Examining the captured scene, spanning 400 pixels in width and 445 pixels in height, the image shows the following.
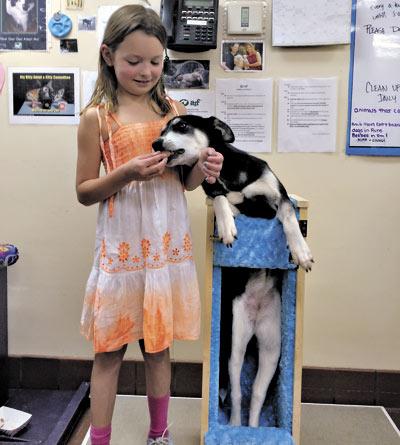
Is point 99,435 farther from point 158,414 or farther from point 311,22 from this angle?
point 311,22

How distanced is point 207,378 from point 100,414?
0.30 m

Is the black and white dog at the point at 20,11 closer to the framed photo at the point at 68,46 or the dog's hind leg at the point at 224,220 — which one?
the framed photo at the point at 68,46

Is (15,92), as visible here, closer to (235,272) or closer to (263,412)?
(235,272)

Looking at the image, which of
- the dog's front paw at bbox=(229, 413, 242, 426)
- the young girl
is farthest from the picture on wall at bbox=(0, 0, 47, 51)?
the dog's front paw at bbox=(229, 413, 242, 426)

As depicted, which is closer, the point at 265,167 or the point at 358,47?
the point at 265,167

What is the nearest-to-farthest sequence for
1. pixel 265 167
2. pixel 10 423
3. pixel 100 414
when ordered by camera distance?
pixel 100 414 < pixel 265 167 < pixel 10 423

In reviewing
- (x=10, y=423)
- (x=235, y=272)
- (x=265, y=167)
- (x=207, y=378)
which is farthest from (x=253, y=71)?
(x=10, y=423)

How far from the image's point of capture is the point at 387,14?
1510mm

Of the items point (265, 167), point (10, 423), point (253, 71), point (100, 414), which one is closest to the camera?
point (100, 414)

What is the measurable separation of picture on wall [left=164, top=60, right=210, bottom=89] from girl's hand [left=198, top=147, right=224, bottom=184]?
0.56m

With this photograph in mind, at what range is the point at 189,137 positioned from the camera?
112 cm

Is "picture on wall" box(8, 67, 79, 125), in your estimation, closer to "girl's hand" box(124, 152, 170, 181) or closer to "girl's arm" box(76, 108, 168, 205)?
"girl's arm" box(76, 108, 168, 205)

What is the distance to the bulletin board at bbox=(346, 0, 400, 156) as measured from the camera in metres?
1.51

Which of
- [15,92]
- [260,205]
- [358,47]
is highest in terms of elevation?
[358,47]
